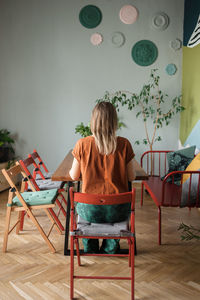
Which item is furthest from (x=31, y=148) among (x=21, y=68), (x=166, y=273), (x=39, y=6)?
(x=166, y=273)

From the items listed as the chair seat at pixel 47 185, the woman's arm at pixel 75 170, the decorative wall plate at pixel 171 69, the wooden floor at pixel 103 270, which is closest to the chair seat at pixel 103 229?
the woman's arm at pixel 75 170

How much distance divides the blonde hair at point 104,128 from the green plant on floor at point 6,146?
3.01 m

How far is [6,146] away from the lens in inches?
199

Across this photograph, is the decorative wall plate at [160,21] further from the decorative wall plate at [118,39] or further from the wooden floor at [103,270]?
the wooden floor at [103,270]

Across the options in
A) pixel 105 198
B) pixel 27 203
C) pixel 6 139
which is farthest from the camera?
pixel 6 139

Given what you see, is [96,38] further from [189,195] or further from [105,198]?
[105,198]

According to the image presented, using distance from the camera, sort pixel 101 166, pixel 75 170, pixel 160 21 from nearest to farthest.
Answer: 1. pixel 101 166
2. pixel 75 170
3. pixel 160 21

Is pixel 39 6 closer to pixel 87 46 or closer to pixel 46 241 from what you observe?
pixel 87 46

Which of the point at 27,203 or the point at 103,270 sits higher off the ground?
the point at 27,203

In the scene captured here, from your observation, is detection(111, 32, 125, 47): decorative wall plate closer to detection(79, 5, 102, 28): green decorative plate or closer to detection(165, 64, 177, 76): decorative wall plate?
detection(79, 5, 102, 28): green decorative plate

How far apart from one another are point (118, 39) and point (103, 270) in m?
3.77

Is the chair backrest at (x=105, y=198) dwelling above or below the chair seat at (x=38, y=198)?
above

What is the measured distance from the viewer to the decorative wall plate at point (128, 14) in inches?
A: 185

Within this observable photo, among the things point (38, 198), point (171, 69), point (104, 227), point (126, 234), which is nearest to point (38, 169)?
point (38, 198)
